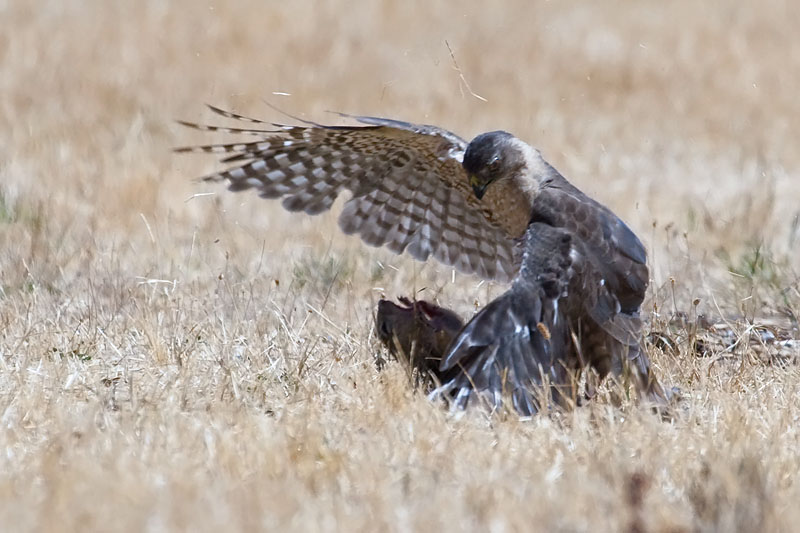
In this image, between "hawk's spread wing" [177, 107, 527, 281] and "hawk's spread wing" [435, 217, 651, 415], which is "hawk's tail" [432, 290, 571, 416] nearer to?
"hawk's spread wing" [435, 217, 651, 415]

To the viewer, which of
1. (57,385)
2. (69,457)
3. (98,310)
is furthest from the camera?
(98,310)

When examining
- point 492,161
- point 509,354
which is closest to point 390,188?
point 492,161

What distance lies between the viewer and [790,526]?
3.04 metres

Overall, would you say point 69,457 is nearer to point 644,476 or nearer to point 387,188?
point 644,476

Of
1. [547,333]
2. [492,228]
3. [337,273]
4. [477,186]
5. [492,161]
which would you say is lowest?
[337,273]

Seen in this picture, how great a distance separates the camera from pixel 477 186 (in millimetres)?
5191

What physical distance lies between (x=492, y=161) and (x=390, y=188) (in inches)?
27.6

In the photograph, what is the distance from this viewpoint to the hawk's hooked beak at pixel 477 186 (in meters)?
5.16

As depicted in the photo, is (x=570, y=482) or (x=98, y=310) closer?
(x=570, y=482)

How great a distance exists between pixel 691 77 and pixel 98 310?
793 centimetres

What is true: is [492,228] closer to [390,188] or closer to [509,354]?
[390,188]

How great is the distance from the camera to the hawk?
4.20 m

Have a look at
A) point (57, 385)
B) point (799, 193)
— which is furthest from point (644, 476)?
point (799, 193)

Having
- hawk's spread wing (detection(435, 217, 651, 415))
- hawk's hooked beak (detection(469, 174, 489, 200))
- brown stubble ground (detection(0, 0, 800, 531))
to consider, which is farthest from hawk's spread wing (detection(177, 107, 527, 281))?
hawk's spread wing (detection(435, 217, 651, 415))
